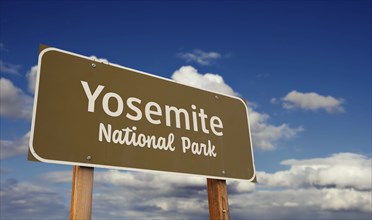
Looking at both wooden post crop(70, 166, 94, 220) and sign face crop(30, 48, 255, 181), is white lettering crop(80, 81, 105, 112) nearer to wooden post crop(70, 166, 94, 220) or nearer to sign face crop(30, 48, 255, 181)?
sign face crop(30, 48, 255, 181)

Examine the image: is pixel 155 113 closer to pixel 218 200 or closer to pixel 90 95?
pixel 90 95

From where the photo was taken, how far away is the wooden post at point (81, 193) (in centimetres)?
265

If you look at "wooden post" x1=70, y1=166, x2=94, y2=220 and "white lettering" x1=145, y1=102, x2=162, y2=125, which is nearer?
"wooden post" x1=70, y1=166, x2=94, y2=220

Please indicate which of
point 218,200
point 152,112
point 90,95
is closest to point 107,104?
point 90,95

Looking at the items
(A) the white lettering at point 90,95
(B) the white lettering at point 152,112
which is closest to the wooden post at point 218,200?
(B) the white lettering at point 152,112

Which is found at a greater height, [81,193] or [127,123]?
[127,123]

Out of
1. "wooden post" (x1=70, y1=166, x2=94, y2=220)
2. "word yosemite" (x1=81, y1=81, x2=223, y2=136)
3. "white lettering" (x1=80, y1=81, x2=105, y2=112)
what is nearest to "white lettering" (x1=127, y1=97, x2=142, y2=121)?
"word yosemite" (x1=81, y1=81, x2=223, y2=136)

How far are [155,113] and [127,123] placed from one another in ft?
1.15

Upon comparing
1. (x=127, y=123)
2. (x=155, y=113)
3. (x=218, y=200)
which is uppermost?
(x=155, y=113)

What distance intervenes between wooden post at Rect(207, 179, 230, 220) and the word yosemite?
0.55 meters

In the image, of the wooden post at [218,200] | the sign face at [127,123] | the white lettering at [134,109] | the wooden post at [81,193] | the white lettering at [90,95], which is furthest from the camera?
the wooden post at [218,200]

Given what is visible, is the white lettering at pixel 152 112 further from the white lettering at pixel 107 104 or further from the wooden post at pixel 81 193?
the wooden post at pixel 81 193

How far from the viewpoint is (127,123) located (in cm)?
314

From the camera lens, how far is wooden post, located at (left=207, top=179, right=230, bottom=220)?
11.6 feet
